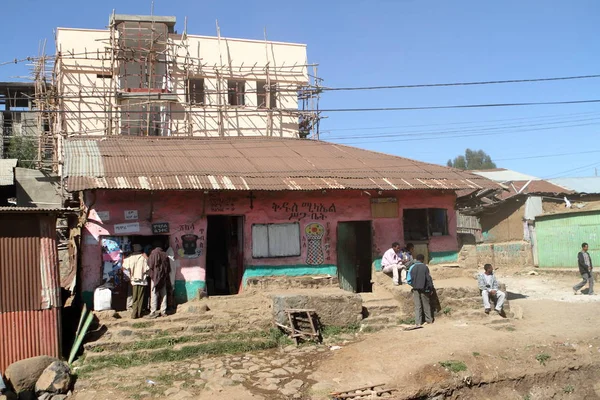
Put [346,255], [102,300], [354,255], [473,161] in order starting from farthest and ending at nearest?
[473,161] < [354,255] < [346,255] < [102,300]

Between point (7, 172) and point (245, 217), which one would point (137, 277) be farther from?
point (7, 172)

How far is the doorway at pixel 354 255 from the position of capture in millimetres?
14219

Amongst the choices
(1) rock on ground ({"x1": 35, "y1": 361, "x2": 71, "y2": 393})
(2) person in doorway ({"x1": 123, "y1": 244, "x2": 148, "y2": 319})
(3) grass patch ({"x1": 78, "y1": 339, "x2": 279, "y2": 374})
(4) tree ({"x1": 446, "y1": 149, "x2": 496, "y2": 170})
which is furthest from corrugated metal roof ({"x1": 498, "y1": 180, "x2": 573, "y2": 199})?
(4) tree ({"x1": 446, "y1": 149, "x2": 496, "y2": 170})

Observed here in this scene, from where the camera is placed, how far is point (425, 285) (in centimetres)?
1123

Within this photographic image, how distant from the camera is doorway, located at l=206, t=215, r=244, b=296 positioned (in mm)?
13383

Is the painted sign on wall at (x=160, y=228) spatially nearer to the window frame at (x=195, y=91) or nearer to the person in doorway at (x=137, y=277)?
the person in doorway at (x=137, y=277)

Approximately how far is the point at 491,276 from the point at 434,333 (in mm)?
2357

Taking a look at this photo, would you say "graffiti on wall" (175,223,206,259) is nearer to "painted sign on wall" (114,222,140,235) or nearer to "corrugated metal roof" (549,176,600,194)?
"painted sign on wall" (114,222,140,235)

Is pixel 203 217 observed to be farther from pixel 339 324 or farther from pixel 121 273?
pixel 339 324

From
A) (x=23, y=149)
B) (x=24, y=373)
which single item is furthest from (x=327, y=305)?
(x=23, y=149)

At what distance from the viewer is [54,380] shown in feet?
26.8

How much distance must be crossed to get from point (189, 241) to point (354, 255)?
5101 millimetres

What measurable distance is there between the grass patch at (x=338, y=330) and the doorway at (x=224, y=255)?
10.4ft

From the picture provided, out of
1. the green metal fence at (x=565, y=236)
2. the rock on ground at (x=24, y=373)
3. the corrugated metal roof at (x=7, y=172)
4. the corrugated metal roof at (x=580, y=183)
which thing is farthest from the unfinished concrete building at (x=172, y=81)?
the corrugated metal roof at (x=580, y=183)
